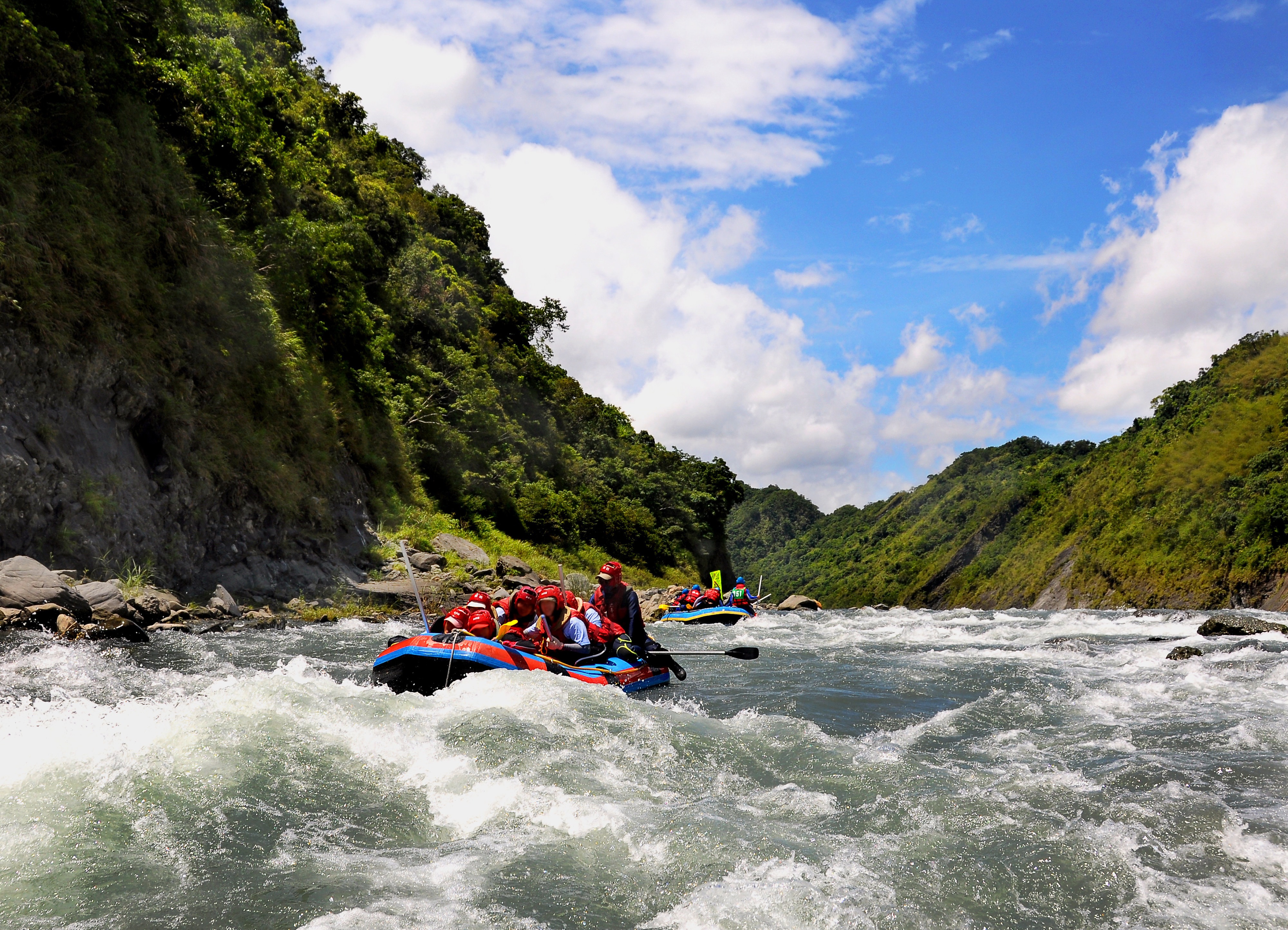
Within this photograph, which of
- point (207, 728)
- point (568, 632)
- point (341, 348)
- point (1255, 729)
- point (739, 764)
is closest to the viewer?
point (207, 728)

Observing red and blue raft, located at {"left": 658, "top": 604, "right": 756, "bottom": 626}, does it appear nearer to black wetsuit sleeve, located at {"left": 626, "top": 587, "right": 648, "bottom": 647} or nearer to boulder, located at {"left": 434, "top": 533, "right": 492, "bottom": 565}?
boulder, located at {"left": 434, "top": 533, "right": 492, "bottom": 565}

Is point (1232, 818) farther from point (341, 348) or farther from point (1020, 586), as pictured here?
point (1020, 586)

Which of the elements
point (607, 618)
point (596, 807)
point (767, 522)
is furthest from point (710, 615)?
point (767, 522)

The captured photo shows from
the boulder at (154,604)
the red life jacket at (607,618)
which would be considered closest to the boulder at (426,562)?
the boulder at (154,604)

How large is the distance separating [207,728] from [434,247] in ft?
124

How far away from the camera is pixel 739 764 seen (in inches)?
271

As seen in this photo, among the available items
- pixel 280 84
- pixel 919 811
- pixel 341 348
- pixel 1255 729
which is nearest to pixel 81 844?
pixel 919 811

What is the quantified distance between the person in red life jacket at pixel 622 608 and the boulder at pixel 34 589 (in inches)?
275

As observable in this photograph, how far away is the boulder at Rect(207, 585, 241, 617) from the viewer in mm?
15023

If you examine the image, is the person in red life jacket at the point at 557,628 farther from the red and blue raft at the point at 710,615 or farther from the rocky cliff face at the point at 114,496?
the red and blue raft at the point at 710,615

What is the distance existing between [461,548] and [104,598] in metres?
13.9

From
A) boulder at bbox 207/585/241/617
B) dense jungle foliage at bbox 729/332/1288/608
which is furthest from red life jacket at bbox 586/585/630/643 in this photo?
dense jungle foliage at bbox 729/332/1288/608

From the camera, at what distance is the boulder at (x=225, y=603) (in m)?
15.0

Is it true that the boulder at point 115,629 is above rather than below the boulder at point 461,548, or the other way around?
below
